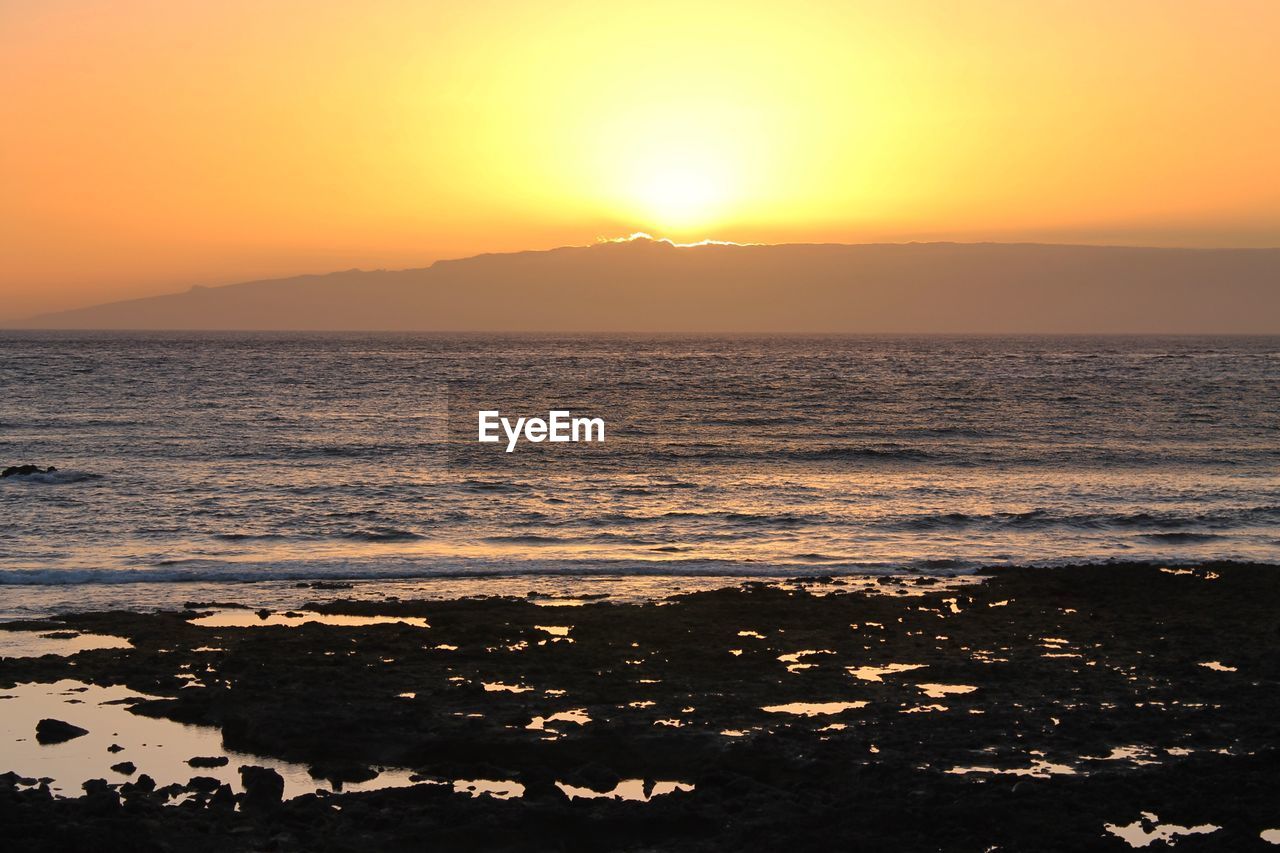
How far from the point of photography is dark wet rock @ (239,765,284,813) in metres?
10.4

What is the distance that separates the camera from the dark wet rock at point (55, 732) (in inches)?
489

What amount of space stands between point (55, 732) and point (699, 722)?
22.2 feet

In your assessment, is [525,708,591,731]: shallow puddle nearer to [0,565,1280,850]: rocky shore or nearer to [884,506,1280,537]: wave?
[0,565,1280,850]: rocky shore

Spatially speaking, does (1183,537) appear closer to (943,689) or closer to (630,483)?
(630,483)

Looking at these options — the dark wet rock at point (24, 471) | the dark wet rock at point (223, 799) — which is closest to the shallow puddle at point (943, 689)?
the dark wet rock at point (223, 799)

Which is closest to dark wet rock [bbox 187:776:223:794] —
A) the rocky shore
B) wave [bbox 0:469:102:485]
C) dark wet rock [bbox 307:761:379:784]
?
the rocky shore

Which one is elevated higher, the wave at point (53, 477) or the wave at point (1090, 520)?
the wave at point (53, 477)

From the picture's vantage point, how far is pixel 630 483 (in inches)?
1497

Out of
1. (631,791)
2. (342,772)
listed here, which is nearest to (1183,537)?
(631,791)

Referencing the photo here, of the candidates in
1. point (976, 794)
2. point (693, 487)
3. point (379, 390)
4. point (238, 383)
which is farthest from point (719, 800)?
point (238, 383)

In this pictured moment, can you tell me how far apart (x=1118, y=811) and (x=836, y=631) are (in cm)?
779

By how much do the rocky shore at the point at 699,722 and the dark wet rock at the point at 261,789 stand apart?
0.09 feet

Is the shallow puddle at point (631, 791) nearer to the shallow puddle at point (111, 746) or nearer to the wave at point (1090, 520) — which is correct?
the shallow puddle at point (111, 746)

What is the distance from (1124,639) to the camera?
17.5 m
